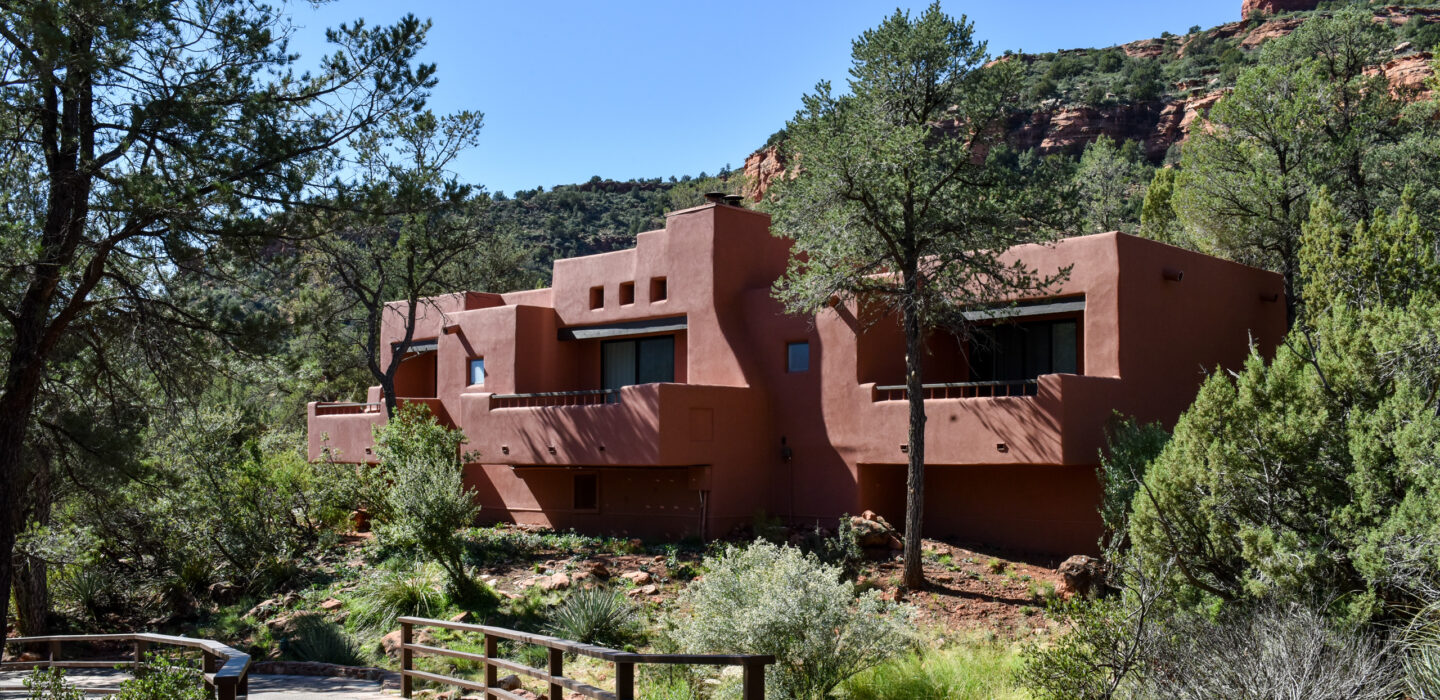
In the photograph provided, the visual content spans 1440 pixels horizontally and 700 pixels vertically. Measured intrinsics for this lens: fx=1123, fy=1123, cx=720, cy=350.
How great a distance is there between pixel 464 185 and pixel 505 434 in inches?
410

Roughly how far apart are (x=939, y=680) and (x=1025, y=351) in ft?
34.1

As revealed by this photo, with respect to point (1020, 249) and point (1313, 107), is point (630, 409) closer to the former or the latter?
point (1020, 249)

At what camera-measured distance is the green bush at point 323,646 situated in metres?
14.4

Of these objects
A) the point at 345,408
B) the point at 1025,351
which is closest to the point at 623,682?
the point at 1025,351

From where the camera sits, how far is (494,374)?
24906mm

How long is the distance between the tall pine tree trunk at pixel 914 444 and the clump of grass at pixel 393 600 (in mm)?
7088

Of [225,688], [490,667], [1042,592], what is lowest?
[1042,592]

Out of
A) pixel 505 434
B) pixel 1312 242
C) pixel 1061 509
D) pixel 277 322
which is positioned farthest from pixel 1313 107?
pixel 277 322

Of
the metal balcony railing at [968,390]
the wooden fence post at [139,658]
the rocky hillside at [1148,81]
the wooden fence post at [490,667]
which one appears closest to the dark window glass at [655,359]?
the metal balcony railing at [968,390]

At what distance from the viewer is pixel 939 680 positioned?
1130cm

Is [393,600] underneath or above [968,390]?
underneath

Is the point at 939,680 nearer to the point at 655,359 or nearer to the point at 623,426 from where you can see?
the point at 623,426

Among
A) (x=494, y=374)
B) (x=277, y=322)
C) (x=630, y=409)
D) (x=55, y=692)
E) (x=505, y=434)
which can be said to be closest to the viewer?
(x=55, y=692)

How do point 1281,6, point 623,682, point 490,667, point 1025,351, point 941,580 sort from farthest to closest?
1. point 1281,6
2. point 1025,351
3. point 941,580
4. point 490,667
5. point 623,682
